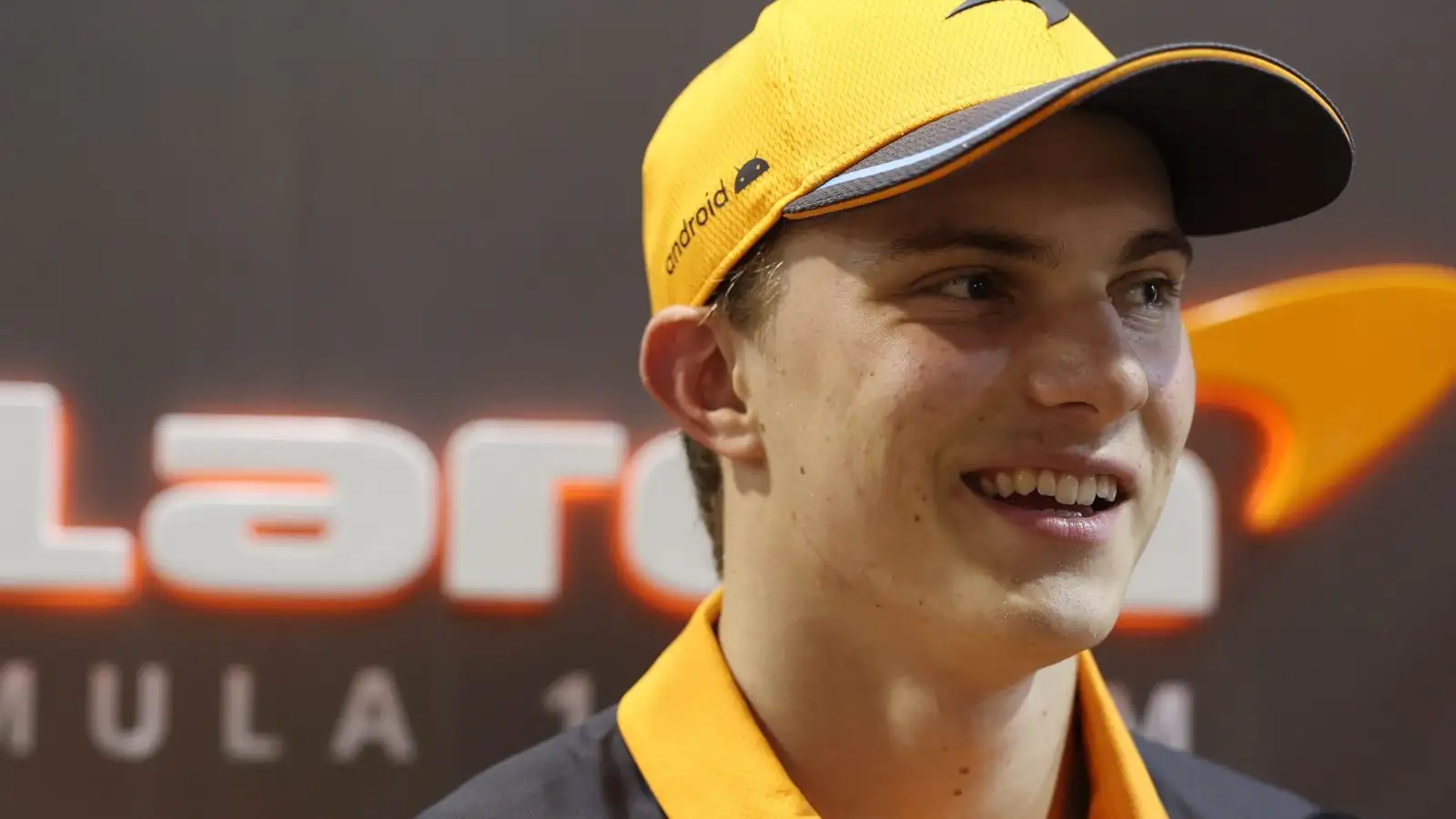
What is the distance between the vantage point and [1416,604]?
66.5 inches

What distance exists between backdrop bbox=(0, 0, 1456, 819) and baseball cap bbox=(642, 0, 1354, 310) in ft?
2.03

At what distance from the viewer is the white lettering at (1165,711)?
1648 millimetres

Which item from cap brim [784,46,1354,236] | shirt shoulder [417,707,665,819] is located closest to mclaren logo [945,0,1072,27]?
cap brim [784,46,1354,236]

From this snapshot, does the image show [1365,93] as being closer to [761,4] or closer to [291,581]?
[761,4]

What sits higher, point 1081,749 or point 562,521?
point 562,521

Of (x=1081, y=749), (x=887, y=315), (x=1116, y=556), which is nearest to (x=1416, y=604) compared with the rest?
(x=1081, y=749)

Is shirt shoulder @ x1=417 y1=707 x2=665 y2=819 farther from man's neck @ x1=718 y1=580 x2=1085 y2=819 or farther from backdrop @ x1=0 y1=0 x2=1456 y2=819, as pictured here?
backdrop @ x1=0 y1=0 x2=1456 y2=819

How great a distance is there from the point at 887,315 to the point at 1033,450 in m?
0.16

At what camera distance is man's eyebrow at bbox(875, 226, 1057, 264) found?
840mm

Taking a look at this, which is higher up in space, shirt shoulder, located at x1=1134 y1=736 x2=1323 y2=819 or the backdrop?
the backdrop

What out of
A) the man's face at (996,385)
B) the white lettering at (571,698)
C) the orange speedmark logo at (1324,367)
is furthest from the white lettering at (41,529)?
the orange speedmark logo at (1324,367)

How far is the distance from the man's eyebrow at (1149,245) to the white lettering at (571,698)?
103 centimetres

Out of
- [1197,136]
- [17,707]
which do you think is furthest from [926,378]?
[17,707]

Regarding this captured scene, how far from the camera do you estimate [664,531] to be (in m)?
1.59
